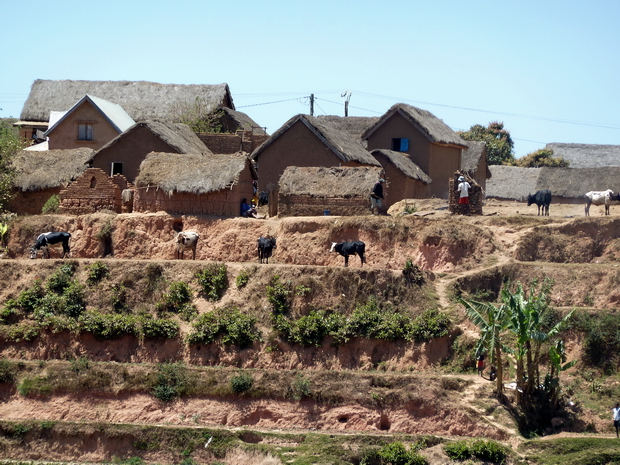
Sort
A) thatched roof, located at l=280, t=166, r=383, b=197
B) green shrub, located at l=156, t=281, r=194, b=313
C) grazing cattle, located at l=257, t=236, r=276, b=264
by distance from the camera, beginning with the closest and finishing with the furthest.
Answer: green shrub, located at l=156, t=281, r=194, b=313 < grazing cattle, located at l=257, t=236, r=276, b=264 < thatched roof, located at l=280, t=166, r=383, b=197

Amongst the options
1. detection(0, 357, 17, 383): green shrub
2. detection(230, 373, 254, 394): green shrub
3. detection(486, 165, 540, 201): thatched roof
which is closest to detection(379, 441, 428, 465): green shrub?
detection(230, 373, 254, 394): green shrub

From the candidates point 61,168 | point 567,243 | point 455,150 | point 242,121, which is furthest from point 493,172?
point 61,168

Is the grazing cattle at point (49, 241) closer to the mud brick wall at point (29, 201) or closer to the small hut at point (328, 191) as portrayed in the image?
the mud brick wall at point (29, 201)

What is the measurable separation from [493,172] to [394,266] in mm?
20158

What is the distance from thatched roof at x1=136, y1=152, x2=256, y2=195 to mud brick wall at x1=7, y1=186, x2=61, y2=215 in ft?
14.8

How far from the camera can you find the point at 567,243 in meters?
29.9

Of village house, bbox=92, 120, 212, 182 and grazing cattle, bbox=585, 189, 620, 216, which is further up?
village house, bbox=92, 120, 212, 182

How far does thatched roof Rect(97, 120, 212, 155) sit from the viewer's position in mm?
35438

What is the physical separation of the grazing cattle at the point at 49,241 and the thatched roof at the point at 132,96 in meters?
15.7

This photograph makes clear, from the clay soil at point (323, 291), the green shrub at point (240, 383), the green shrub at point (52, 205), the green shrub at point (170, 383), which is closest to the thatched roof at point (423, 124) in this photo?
the clay soil at point (323, 291)

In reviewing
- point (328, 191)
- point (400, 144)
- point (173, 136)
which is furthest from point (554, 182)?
point (173, 136)

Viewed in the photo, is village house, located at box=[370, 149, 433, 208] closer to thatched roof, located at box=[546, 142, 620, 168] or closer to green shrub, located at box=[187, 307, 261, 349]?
green shrub, located at box=[187, 307, 261, 349]

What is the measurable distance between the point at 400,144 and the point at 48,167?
15.1 meters

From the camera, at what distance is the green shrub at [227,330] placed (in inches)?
1012
